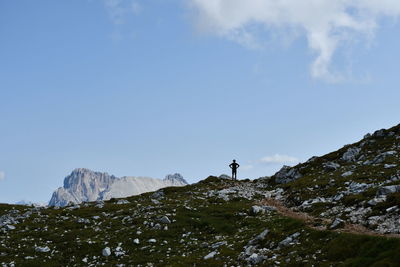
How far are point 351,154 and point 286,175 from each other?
36.2 ft

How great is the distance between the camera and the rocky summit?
734 inches

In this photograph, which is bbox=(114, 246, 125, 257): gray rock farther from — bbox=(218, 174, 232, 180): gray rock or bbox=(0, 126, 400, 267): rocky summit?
bbox=(218, 174, 232, 180): gray rock

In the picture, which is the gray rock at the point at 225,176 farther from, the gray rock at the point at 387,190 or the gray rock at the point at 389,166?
the gray rock at the point at 387,190

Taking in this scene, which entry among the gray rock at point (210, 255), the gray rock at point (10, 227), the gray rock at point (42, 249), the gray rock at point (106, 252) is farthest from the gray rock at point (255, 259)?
the gray rock at point (10, 227)

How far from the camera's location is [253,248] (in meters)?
22.1

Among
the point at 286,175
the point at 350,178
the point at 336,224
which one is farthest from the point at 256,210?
the point at 286,175

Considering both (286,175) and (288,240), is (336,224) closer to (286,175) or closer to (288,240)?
(288,240)

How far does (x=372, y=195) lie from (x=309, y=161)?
121ft

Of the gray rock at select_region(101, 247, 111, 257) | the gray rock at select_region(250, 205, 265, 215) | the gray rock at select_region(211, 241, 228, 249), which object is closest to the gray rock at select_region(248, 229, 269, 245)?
the gray rock at select_region(211, 241, 228, 249)

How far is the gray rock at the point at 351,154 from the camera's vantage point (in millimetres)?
55631

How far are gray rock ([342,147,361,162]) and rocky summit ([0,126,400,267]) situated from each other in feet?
25.8

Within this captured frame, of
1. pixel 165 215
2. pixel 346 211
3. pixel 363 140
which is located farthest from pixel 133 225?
pixel 363 140

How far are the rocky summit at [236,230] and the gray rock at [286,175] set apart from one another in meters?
12.2

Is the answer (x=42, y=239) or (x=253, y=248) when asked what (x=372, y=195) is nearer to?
(x=253, y=248)
